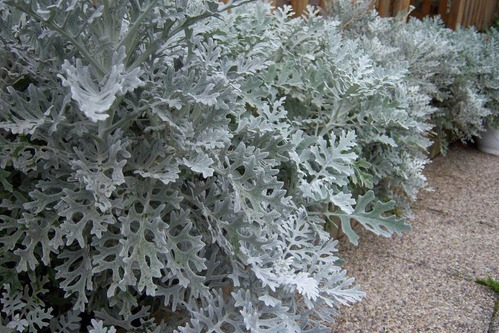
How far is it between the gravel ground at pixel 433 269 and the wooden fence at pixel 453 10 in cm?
149

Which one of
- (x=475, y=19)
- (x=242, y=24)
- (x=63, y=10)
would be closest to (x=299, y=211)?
(x=242, y=24)

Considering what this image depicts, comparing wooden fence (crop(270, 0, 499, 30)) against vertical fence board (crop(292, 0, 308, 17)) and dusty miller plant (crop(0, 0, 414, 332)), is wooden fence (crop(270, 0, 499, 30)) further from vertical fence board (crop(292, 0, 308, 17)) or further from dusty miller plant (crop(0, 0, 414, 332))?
dusty miller plant (crop(0, 0, 414, 332))

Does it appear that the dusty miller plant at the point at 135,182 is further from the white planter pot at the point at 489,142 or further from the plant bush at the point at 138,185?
the white planter pot at the point at 489,142

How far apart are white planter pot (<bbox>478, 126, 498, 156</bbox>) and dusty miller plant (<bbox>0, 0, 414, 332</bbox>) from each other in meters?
3.41

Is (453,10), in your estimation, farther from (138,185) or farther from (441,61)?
(138,185)

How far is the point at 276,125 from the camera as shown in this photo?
2084 millimetres

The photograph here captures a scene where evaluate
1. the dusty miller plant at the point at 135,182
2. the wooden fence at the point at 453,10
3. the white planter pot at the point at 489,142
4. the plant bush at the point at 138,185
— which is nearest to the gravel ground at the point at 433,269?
the plant bush at the point at 138,185

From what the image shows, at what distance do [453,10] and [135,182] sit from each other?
480 cm

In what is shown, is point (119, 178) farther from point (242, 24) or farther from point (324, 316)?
point (242, 24)

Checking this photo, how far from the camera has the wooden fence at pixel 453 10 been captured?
14.1ft

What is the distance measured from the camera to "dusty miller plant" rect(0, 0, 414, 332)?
1373mm

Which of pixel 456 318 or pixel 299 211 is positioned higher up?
pixel 299 211

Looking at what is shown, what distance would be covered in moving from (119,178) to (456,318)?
1560mm

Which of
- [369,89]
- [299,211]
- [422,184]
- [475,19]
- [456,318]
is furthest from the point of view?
[475,19]
